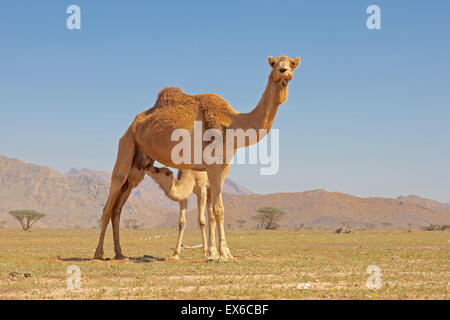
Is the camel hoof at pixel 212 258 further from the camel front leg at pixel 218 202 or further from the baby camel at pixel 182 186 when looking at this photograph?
the baby camel at pixel 182 186

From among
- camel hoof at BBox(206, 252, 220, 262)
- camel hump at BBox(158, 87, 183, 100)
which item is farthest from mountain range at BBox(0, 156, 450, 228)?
camel hoof at BBox(206, 252, 220, 262)

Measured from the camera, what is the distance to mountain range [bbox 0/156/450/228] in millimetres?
115750

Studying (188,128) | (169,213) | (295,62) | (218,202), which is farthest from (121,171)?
(169,213)

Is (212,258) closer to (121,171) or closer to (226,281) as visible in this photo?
(226,281)

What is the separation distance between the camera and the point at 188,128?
13117mm

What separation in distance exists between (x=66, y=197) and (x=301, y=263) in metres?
148

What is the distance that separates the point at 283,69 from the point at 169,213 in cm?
13274

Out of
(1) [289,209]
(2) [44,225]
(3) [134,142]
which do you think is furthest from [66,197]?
(3) [134,142]

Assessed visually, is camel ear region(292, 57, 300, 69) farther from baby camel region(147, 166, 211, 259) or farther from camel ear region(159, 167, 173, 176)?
camel ear region(159, 167, 173, 176)

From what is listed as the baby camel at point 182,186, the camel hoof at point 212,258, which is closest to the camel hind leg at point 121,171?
the baby camel at point 182,186

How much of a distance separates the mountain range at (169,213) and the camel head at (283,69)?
8450cm

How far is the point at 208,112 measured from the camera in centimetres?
1324

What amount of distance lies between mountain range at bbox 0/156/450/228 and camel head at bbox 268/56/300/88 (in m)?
84.5
